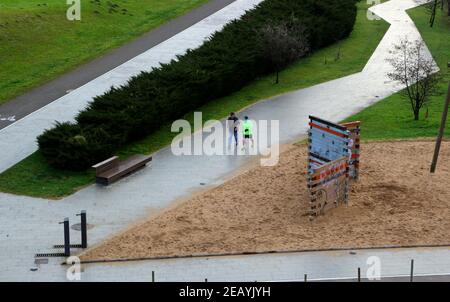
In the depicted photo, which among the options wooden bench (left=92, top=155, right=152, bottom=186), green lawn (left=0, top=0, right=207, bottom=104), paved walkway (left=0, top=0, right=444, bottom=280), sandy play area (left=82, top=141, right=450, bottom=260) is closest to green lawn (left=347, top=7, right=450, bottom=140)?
paved walkway (left=0, top=0, right=444, bottom=280)

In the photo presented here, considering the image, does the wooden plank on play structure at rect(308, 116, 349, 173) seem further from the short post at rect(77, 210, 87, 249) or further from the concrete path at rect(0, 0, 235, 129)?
the concrete path at rect(0, 0, 235, 129)

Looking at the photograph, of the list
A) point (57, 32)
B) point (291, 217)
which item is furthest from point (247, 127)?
point (57, 32)

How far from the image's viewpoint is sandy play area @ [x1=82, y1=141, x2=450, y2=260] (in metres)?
23.2

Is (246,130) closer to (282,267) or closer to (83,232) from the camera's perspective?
(83,232)

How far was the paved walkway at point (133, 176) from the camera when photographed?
23656 millimetres

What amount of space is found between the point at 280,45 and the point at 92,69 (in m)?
8.07

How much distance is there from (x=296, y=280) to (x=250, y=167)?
8.13 m

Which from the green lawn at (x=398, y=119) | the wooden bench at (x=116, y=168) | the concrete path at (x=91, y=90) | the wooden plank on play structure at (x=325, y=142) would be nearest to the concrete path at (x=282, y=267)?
the wooden plank on play structure at (x=325, y=142)

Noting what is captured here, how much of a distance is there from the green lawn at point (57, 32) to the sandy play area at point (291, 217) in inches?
484

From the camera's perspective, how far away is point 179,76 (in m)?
33.9

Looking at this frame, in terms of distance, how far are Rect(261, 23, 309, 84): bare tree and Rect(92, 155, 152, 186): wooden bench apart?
428 inches

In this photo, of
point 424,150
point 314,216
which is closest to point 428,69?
point 424,150

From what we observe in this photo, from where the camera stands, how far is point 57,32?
41.5 meters
